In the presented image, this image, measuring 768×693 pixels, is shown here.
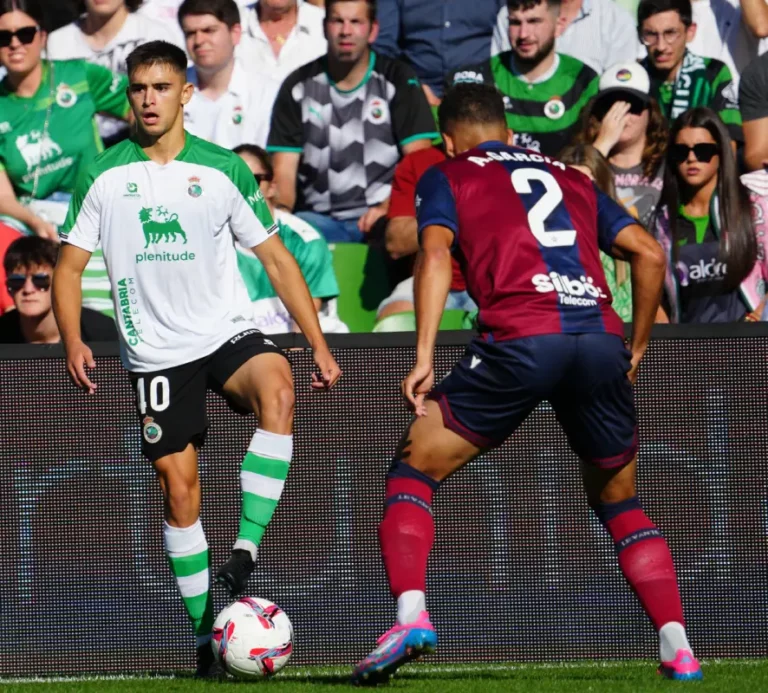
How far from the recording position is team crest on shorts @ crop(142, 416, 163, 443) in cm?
577

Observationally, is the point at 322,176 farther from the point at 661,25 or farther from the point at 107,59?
the point at 661,25

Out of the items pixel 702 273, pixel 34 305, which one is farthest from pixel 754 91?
pixel 34 305

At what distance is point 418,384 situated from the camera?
4.88 meters

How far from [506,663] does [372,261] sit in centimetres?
307

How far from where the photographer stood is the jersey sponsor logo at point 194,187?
585 cm

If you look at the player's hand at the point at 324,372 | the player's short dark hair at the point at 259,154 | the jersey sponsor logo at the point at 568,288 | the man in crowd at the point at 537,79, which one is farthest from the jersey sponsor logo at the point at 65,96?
the jersey sponsor logo at the point at 568,288

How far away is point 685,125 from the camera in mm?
8680

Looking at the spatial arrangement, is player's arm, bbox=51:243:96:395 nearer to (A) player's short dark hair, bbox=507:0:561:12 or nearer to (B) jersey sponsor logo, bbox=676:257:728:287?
(B) jersey sponsor logo, bbox=676:257:728:287

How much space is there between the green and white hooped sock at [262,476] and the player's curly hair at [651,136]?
3867 mm

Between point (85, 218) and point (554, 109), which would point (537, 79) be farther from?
point (85, 218)

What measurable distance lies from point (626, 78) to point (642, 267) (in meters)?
4.01

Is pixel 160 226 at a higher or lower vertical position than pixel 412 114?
higher

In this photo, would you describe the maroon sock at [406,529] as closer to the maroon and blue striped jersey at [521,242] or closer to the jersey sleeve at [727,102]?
the maroon and blue striped jersey at [521,242]

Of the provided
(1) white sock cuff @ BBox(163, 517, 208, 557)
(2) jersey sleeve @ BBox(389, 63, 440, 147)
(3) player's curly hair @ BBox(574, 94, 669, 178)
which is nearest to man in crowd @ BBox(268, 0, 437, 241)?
(2) jersey sleeve @ BBox(389, 63, 440, 147)
